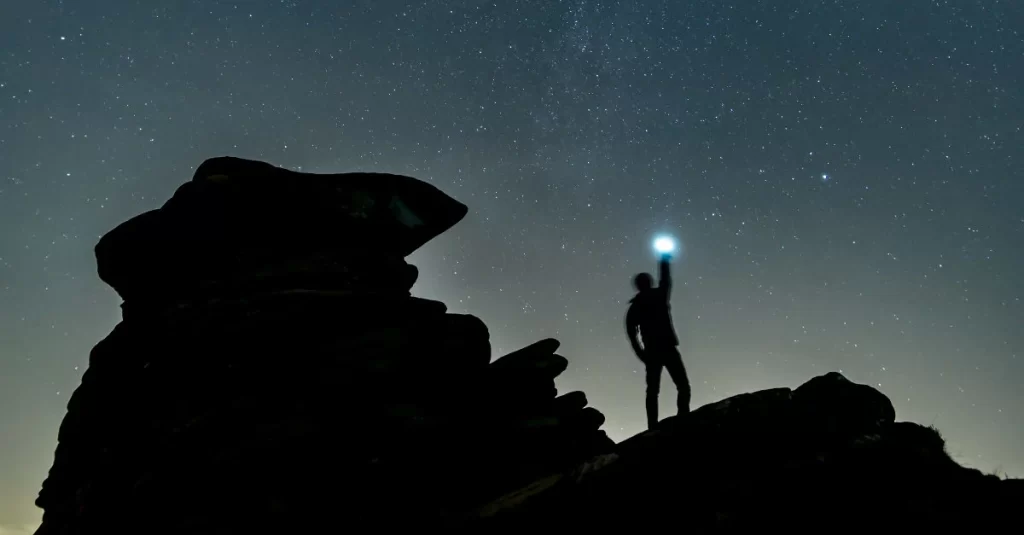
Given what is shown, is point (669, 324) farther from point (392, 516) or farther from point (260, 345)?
point (260, 345)

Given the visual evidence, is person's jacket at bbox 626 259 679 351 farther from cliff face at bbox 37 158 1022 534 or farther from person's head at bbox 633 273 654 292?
cliff face at bbox 37 158 1022 534

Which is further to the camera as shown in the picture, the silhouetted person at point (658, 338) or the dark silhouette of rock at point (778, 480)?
the silhouetted person at point (658, 338)

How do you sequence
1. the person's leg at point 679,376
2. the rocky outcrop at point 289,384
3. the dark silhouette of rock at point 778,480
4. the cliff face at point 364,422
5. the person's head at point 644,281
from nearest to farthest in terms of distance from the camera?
the dark silhouette of rock at point 778,480 < the cliff face at point 364,422 < the rocky outcrop at point 289,384 < the person's leg at point 679,376 < the person's head at point 644,281

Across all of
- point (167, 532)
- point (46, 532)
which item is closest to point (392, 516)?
point (167, 532)

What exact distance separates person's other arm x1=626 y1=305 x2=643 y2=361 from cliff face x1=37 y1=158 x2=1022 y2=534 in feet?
7.70

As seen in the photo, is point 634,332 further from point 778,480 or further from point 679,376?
point 778,480

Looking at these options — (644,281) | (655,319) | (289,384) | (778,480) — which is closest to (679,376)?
(655,319)

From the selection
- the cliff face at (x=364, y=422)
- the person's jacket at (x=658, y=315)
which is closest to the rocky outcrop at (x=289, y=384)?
the cliff face at (x=364, y=422)

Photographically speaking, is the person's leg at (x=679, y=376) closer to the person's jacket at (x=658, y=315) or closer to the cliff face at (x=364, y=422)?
the person's jacket at (x=658, y=315)

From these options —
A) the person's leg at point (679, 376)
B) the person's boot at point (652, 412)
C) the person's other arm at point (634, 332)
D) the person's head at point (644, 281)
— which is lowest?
the person's boot at point (652, 412)

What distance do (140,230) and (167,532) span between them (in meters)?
8.59

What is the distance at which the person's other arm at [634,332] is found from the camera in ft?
36.6

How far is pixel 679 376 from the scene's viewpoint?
429 inches

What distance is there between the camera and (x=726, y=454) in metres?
7.73
